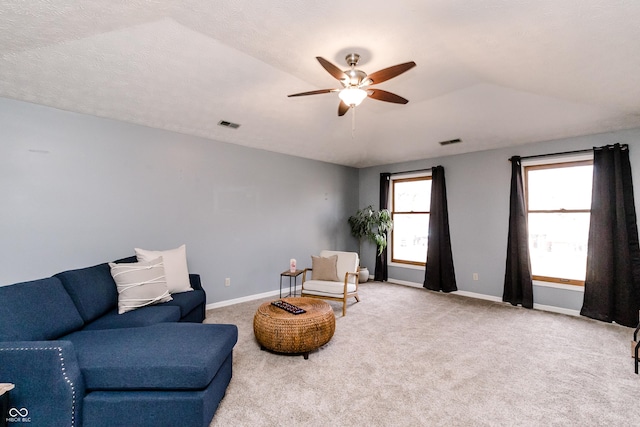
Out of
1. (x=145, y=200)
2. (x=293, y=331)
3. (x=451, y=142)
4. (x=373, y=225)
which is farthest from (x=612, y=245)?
(x=145, y=200)

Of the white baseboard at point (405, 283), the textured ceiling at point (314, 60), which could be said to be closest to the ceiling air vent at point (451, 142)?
the textured ceiling at point (314, 60)

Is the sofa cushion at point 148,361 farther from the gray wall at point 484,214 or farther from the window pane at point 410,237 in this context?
the window pane at point 410,237

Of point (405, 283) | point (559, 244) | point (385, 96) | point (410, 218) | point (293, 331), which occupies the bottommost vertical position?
point (405, 283)

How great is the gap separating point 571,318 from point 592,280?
1.93 ft

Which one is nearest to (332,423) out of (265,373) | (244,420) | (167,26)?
(244,420)

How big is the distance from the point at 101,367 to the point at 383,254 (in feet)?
17.3

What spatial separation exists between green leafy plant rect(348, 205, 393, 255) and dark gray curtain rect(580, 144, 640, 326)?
3093 mm

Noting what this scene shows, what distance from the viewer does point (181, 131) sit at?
4.17m

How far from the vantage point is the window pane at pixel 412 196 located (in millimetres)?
5973

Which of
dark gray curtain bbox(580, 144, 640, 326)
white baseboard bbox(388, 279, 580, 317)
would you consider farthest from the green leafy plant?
dark gray curtain bbox(580, 144, 640, 326)

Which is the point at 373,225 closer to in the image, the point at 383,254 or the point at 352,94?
the point at 383,254

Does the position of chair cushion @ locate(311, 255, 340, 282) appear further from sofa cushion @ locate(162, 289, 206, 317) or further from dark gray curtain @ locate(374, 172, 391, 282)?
dark gray curtain @ locate(374, 172, 391, 282)

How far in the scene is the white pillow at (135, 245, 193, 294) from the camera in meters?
3.31

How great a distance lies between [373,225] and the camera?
6.30 m
